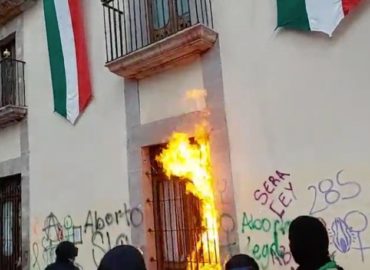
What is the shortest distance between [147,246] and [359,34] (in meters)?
4.19

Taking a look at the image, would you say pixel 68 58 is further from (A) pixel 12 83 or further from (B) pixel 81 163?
(A) pixel 12 83

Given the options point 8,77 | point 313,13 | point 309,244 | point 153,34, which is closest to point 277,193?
point 313,13

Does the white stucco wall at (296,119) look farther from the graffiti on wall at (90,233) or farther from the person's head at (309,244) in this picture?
the person's head at (309,244)

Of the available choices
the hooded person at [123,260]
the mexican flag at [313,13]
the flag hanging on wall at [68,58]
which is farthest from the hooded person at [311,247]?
the flag hanging on wall at [68,58]

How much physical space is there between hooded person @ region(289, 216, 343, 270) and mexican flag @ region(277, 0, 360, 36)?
3.22 m

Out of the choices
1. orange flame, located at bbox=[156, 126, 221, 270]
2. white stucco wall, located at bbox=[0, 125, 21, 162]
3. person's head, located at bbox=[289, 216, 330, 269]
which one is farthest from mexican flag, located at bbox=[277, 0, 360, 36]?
white stucco wall, located at bbox=[0, 125, 21, 162]

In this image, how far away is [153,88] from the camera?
757 centimetres

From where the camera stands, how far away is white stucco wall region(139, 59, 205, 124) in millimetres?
7031

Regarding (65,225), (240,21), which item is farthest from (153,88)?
(65,225)

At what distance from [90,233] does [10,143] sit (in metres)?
3.33

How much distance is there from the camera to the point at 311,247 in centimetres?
306

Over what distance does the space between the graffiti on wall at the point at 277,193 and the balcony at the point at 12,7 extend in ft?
22.1

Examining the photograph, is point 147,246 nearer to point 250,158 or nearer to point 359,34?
point 250,158

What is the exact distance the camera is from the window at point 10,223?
1009 centimetres
